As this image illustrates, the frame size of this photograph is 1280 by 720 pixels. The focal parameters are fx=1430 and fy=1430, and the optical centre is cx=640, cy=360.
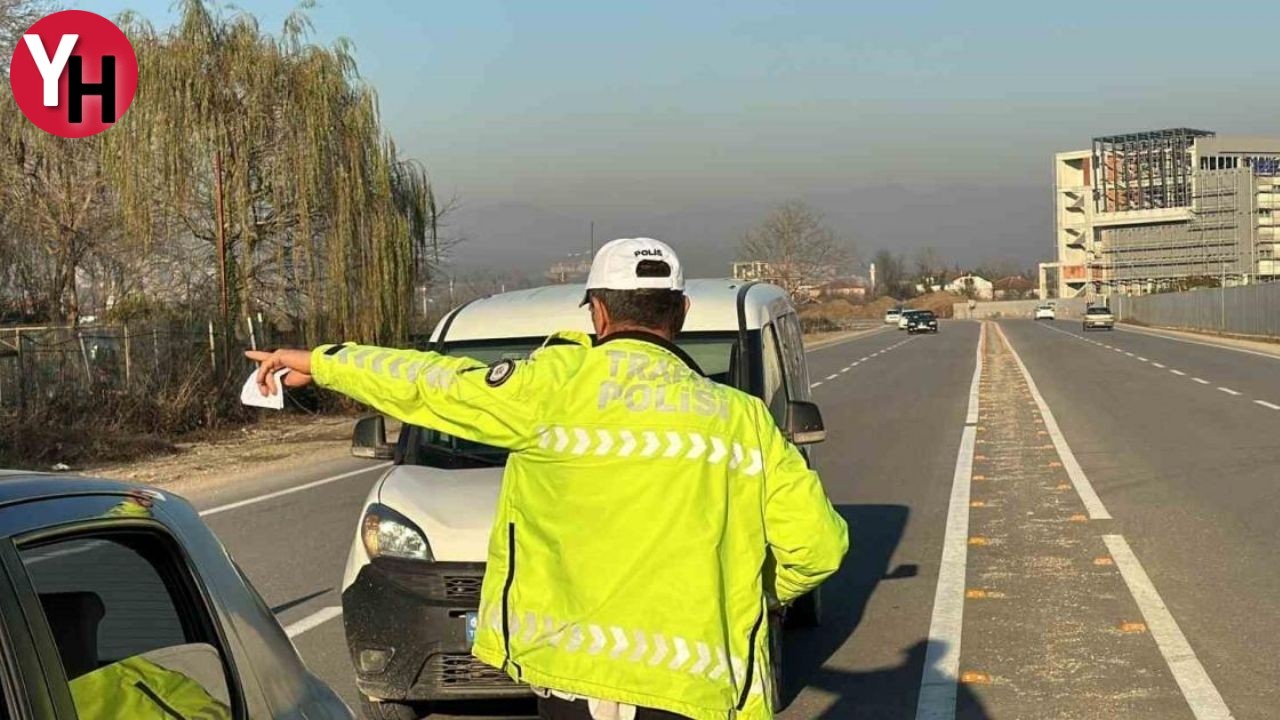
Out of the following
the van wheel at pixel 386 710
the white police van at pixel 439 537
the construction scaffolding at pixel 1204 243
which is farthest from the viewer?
the construction scaffolding at pixel 1204 243

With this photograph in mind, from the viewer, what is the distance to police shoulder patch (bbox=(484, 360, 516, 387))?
2844mm

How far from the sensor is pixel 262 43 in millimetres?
26141

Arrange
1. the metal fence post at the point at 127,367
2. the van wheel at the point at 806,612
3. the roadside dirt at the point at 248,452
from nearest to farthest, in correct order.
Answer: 1. the van wheel at the point at 806,612
2. the roadside dirt at the point at 248,452
3. the metal fence post at the point at 127,367

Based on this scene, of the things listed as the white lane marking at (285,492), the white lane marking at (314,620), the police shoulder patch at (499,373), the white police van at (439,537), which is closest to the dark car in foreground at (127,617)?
the police shoulder patch at (499,373)

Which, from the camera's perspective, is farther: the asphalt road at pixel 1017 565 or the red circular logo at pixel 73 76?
the red circular logo at pixel 73 76

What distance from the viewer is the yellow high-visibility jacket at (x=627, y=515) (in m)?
2.74

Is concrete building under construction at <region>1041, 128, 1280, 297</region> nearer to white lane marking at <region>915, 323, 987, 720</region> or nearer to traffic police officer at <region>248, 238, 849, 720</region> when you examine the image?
white lane marking at <region>915, 323, 987, 720</region>

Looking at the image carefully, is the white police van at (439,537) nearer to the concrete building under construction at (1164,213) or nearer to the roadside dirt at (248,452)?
the roadside dirt at (248,452)

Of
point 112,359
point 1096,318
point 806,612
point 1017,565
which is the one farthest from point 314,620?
point 1096,318

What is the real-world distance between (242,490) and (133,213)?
11.7m

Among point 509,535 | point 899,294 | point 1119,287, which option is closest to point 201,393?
point 509,535

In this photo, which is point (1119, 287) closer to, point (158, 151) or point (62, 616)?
point (158, 151)

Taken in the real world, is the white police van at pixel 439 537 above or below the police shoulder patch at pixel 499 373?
below

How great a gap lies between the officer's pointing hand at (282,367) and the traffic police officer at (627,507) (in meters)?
0.02
